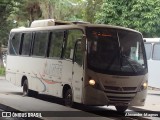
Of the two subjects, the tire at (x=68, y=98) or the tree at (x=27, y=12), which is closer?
the tire at (x=68, y=98)

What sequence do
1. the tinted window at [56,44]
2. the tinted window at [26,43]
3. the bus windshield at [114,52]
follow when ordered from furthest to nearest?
the tinted window at [26,43]
the tinted window at [56,44]
the bus windshield at [114,52]

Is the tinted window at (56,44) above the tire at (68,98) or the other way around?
above

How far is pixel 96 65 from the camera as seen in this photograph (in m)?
14.0

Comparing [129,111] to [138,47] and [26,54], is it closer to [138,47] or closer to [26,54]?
[138,47]

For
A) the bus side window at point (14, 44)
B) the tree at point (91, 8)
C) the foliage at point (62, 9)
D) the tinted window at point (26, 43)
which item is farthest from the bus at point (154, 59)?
the tree at point (91, 8)

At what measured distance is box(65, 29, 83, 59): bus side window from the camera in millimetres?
15023

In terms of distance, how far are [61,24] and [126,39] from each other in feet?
11.6

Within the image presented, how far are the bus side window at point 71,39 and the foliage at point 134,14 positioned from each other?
1613 cm

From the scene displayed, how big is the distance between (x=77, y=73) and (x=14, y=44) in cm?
705

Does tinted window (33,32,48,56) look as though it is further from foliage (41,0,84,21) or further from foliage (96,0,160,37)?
foliage (41,0,84,21)

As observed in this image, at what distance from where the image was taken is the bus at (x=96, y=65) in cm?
1390

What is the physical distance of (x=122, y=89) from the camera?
14102 millimetres

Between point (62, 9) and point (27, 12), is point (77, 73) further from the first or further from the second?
point (27, 12)

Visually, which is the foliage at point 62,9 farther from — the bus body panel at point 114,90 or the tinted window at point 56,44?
the bus body panel at point 114,90
